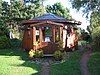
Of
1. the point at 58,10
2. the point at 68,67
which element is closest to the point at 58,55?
the point at 68,67

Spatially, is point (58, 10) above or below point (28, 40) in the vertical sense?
above

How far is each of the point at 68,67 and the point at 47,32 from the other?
32.8 ft

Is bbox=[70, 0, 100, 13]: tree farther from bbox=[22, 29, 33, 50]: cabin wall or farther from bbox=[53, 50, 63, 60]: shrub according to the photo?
bbox=[53, 50, 63, 60]: shrub

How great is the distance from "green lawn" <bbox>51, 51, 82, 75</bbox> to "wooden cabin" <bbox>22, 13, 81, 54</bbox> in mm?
2875

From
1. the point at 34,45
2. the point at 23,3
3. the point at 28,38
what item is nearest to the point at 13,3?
the point at 23,3

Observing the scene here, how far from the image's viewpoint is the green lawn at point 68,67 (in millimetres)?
21406

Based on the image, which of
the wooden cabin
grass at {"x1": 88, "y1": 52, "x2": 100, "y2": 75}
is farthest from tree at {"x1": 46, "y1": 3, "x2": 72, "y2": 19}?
grass at {"x1": 88, "y1": 52, "x2": 100, "y2": 75}

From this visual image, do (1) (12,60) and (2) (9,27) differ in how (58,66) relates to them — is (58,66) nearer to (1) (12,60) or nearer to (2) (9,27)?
(1) (12,60)

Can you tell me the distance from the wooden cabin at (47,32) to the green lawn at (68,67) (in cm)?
288

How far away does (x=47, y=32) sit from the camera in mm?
32344

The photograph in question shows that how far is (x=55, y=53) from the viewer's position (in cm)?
2633

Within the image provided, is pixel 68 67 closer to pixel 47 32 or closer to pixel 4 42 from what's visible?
pixel 47 32

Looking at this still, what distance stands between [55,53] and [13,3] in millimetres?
19832

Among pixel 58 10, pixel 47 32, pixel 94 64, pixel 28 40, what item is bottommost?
pixel 94 64
